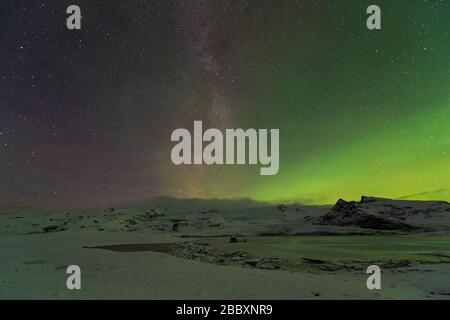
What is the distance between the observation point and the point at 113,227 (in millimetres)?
41781

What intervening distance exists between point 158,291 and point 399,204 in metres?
60.7

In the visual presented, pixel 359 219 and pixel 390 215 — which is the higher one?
pixel 390 215

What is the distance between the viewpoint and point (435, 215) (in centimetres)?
5653

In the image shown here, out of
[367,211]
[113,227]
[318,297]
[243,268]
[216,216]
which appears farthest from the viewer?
[367,211]

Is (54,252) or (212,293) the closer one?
(212,293)

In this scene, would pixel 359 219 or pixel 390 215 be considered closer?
pixel 359 219

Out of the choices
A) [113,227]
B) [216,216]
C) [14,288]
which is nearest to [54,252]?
[14,288]

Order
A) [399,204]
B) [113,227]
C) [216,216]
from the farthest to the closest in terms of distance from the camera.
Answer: [399,204] < [216,216] < [113,227]

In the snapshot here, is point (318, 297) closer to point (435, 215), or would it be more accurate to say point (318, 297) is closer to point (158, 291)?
point (158, 291)

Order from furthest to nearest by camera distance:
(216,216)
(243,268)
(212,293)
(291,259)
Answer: (216,216) → (291,259) → (243,268) → (212,293)

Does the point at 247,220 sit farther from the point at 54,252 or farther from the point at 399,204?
the point at 54,252

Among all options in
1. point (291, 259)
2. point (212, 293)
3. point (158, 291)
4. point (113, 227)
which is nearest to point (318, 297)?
point (212, 293)
